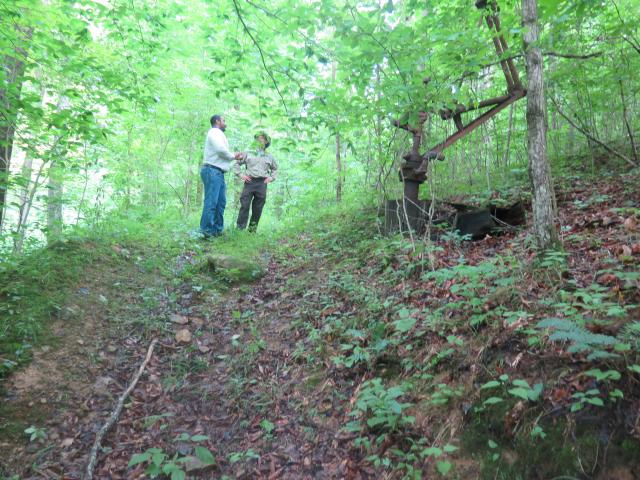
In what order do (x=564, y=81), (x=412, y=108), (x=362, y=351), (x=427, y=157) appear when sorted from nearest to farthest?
(x=362, y=351)
(x=412, y=108)
(x=427, y=157)
(x=564, y=81)

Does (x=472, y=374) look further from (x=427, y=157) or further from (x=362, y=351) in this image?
(x=427, y=157)

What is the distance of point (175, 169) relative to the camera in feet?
49.6

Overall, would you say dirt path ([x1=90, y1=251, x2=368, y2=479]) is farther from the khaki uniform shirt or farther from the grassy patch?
the khaki uniform shirt

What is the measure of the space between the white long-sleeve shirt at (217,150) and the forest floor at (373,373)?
11.2 ft

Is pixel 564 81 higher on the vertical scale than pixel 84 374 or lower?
higher

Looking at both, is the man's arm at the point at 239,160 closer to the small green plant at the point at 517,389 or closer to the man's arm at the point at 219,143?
the man's arm at the point at 219,143

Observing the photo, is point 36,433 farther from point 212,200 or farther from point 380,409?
point 212,200

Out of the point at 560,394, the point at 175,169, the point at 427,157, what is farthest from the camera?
the point at 175,169

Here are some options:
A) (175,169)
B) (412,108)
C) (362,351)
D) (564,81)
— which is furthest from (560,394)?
(175,169)

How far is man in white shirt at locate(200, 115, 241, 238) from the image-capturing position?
772cm

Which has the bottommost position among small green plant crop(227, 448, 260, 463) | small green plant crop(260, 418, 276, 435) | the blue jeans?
small green plant crop(227, 448, 260, 463)

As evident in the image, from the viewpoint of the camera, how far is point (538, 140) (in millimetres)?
3502

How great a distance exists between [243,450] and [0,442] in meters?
1.76

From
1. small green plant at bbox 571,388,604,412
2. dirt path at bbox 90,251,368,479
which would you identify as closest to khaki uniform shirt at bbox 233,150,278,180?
dirt path at bbox 90,251,368,479
